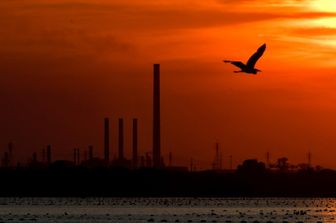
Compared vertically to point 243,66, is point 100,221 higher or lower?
lower

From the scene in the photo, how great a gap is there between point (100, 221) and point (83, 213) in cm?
1841

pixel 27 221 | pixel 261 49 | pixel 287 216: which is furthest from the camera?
pixel 287 216

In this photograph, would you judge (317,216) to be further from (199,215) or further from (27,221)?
(27,221)

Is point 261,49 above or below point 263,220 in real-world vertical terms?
above

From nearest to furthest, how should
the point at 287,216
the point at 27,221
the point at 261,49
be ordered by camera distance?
the point at 261,49 → the point at 27,221 → the point at 287,216

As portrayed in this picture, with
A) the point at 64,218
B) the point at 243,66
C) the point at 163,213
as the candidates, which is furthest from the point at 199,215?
the point at 243,66

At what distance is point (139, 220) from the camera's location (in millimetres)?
107188

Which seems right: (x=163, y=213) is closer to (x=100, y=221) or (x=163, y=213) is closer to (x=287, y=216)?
(x=287, y=216)

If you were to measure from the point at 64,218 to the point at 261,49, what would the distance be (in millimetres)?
35775

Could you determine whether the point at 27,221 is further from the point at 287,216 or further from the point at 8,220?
the point at 287,216

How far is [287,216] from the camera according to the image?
11812 centimetres

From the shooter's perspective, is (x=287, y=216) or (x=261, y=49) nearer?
(x=261, y=49)

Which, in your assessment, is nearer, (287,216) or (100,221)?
(100,221)

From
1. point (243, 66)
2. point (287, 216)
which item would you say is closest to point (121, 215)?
point (287, 216)
